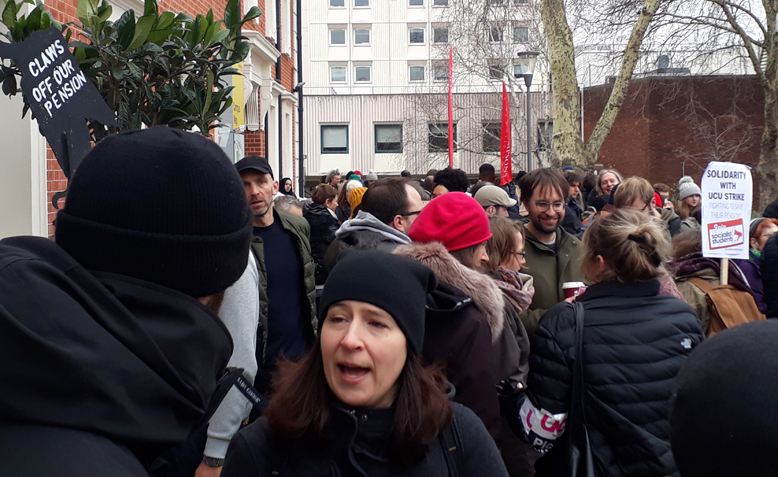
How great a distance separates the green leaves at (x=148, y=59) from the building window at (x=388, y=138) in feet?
122

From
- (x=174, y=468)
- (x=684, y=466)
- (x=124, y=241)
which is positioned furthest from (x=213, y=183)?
(x=174, y=468)

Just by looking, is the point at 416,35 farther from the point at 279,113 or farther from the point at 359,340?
the point at 359,340

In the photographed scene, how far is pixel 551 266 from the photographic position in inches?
199

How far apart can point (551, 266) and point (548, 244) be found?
0.20m

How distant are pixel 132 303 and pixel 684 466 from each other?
37.0 inches

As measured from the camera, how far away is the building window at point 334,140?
138 feet

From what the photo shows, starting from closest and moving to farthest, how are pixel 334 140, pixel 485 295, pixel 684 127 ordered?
1. pixel 485 295
2. pixel 684 127
3. pixel 334 140

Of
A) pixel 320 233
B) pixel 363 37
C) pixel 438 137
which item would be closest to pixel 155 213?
pixel 320 233

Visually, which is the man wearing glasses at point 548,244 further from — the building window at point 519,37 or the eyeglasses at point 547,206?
the building window at point 519,37

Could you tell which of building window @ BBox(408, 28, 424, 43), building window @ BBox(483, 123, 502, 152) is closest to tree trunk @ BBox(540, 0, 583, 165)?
building window @ BBox(483, 123, 502, 152)

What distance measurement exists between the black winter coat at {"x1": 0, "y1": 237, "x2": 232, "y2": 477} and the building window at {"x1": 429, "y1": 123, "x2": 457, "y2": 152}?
121 ft

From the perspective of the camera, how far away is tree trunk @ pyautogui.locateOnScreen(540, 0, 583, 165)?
59.3ft

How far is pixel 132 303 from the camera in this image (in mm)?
1303

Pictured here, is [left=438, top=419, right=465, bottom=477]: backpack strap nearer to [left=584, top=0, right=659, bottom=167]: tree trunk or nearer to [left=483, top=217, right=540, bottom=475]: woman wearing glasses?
[left=483, top=217, right=540, bottom=475]: woman wearing glasses
